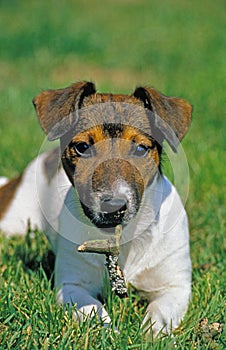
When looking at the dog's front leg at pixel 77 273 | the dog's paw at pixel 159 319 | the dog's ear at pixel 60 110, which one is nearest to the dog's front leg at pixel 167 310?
the dog's paw at pixel 159 319

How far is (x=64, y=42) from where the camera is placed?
1180 cm

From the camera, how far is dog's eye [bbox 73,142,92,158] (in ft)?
12.4

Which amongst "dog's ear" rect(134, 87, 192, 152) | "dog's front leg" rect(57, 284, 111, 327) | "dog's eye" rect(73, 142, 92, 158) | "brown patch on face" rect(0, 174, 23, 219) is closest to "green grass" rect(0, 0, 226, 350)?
"dog's front leg" rect(57, 284, 111, 327)

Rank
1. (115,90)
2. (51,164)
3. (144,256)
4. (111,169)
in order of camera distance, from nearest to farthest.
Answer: (111,169) < (144,256) < (51,164) < (115,90)

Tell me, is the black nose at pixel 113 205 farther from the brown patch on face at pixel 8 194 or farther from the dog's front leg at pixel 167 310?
the brown patch on face at pixel 8 194

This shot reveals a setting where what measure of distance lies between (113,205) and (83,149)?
1.79 feet

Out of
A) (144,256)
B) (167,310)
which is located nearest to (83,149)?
(144,256)

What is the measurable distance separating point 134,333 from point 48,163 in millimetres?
1916

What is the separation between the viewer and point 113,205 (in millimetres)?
3391

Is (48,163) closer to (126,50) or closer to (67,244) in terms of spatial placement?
(67,244)

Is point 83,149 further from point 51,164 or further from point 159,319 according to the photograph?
point 51,164

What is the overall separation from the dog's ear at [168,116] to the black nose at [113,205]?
61 centimetres

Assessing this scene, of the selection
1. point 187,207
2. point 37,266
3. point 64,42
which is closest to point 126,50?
point 64,42

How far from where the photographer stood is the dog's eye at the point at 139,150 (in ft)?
12.4
